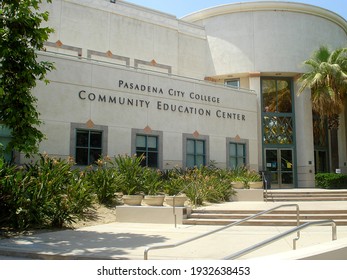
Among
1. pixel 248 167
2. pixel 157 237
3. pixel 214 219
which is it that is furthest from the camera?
pixel 248 167

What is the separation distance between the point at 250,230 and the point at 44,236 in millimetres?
5944

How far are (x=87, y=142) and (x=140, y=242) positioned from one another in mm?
10322

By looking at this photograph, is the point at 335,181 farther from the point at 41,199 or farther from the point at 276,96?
the point at 41,199

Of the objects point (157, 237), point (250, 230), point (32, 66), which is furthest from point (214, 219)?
point (32, 66)

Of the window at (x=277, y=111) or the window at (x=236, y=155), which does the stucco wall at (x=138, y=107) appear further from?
the window at (x=277, y=111)

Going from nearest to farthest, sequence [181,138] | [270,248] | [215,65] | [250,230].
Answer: [270,248] → [250,230] → [181,138] → [215,65]

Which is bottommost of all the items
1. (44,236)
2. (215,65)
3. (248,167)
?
(44,236)

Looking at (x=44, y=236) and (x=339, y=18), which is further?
(x=339, y=18)

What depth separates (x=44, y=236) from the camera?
34.6 feet

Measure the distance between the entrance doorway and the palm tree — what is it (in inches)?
138

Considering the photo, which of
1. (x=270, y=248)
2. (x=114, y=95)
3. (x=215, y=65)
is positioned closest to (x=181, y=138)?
(x=114, y=95)

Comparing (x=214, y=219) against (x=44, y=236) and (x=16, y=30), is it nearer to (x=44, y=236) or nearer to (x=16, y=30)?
(x=44, y=236)

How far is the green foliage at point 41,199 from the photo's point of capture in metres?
11.4

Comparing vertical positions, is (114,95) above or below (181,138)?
above
